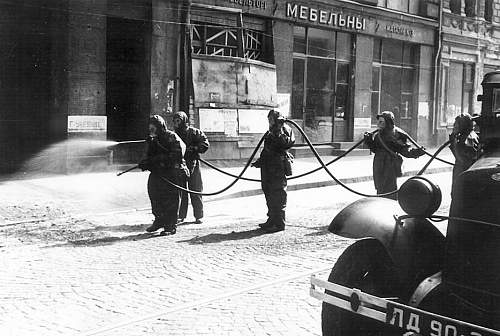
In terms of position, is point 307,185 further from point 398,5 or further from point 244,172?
point 398,5

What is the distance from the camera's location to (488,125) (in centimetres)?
498

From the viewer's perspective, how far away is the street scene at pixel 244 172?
4.29 metres

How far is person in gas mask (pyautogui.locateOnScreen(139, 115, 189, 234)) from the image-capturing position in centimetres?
965

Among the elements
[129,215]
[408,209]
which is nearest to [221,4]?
[129,215]

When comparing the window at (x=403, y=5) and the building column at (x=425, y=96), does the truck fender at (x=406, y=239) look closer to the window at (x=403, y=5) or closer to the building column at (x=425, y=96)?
the window at (x=403, y=5)

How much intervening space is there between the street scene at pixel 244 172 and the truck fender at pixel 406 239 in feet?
0.04

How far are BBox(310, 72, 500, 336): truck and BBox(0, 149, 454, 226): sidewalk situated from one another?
7.18m

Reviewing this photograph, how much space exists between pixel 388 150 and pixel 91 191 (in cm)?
613

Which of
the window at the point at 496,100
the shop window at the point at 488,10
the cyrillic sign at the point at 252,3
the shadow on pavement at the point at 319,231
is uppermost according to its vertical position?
the shop window at the point at 488,10

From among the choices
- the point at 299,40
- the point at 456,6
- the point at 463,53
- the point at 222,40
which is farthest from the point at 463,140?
the point at 456,6

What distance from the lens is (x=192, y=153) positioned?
10312 mm

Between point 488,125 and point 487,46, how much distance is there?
27180mm

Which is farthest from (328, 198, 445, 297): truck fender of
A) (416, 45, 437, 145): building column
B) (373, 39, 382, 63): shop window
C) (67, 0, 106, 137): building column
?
(416, 45, 437, 145): building column

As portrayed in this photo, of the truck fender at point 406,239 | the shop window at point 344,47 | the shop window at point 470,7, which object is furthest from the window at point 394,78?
the truck fender at point 406,239
